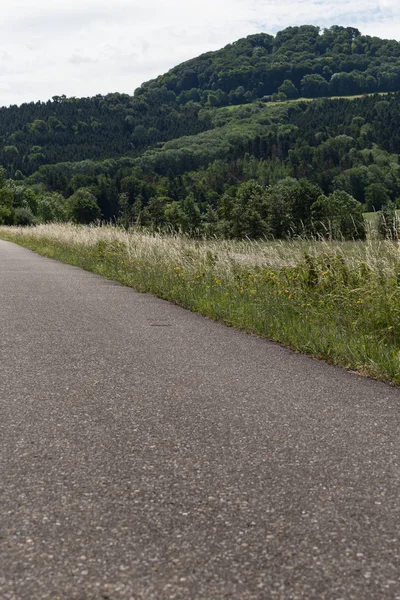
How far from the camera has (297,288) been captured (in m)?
9.32

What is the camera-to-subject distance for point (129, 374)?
5781 millimetres

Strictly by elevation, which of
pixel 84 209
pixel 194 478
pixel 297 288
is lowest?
pixel 84 209

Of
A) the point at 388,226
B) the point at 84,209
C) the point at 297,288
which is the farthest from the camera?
the point at 84,209

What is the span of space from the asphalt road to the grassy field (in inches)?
19.7

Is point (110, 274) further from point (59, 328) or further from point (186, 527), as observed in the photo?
point (186, 527)

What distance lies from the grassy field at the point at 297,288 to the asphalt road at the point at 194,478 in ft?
1.64

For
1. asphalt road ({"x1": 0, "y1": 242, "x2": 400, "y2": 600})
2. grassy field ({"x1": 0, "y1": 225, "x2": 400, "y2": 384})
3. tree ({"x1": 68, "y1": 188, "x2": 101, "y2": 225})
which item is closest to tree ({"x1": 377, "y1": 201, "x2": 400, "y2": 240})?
grassy field ({"x1": 0, "y1": 225, "x2": 400, "y2": 384})

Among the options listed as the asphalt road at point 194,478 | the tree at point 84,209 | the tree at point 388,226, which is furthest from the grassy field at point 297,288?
the tree at point 84,209

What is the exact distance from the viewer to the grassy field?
6.85 m

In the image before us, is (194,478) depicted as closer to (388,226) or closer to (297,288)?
(297,288)

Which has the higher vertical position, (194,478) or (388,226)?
(388,226)

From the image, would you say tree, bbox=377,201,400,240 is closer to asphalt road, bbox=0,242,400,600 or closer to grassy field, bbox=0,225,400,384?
grassy field, bbox=0,225,400,384

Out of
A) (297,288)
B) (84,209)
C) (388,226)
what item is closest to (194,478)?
(297,288)

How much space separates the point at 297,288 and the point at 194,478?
6171 mm
